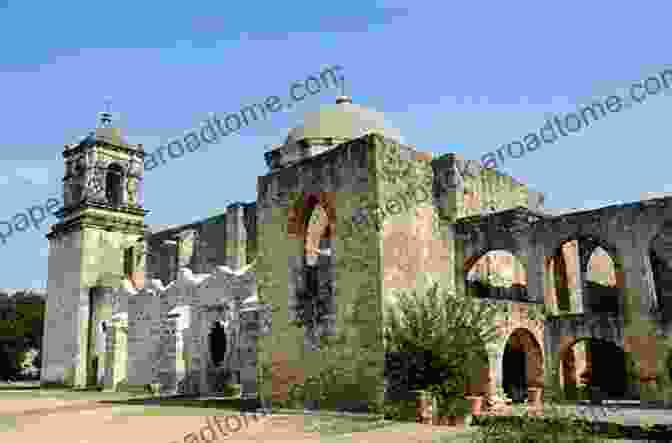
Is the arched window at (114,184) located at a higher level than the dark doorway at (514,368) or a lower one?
higher

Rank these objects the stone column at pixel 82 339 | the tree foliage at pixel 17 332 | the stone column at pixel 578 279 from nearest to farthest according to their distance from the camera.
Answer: the stone column at pixel 578 279
the stone column at pixel 82 339
the tree foliage at pixel 17 332

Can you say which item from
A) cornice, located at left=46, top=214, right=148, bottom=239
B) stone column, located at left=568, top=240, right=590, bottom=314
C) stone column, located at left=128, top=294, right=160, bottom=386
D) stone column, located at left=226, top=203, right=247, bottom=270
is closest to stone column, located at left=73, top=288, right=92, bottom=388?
cornice, located at left=46, top=214, right=148, bottom=239

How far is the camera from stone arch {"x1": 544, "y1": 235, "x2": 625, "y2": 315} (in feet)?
50.3

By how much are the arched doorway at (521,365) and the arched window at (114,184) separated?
2279cm

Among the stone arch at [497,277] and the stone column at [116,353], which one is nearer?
the stone arch at [497,277]

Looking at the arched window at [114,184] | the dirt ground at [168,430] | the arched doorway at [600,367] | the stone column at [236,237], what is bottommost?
the dirt ground at [168,430]

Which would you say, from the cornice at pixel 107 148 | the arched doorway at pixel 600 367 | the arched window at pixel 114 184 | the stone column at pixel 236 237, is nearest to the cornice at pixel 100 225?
the arched window at pixel 114 184

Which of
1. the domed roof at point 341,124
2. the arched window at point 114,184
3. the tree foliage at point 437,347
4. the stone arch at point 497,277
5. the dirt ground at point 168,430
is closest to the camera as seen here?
the dirt ground at point 168,430

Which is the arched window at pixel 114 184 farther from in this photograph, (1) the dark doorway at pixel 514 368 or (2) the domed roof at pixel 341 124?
(1) the dark doorway at pixel 514 368

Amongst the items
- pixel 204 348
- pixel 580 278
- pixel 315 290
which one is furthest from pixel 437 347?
pixel 204 348

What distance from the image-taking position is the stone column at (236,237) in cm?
2648

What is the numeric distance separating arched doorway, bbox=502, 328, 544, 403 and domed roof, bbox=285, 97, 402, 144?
10396 mm

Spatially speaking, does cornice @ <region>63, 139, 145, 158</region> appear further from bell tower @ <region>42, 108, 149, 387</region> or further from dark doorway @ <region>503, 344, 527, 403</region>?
dark doorway @ <region>503, 344, 527, 403</region>

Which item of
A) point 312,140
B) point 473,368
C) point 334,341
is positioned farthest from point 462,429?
point 312,140
